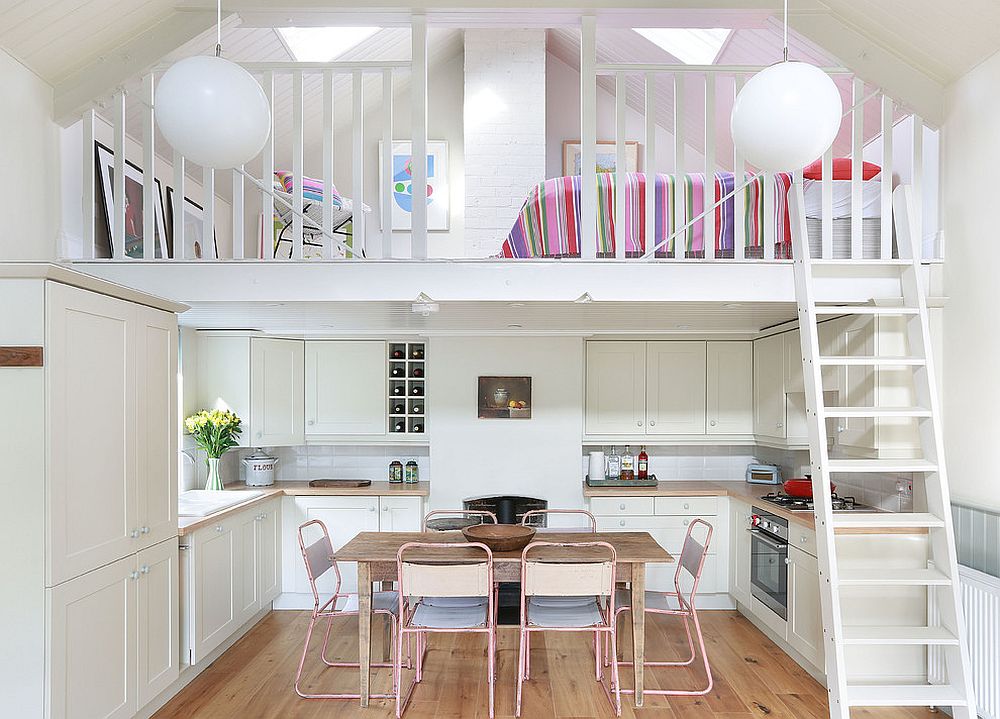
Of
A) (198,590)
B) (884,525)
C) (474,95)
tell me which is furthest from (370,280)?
(474,95)

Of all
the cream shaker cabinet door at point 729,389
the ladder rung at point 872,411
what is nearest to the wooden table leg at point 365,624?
the ladder rung at point 872,411

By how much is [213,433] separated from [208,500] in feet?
1.82

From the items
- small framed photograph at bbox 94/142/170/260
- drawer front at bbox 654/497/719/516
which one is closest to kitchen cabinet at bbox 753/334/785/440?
drawer front at bbox 654/497/719/516

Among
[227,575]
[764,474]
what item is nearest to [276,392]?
[227,575]

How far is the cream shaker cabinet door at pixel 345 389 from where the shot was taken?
21.6ft

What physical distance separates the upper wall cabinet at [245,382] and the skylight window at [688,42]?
396 centimetres

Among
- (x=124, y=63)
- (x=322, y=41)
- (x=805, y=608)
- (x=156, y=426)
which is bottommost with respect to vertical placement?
(x=805, y=608)

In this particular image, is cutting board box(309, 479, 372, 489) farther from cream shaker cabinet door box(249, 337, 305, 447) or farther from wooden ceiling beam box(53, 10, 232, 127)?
wooden ceiling beam box(53, 10, 232, 127)

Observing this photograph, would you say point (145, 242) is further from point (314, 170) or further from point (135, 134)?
point (314, 170)

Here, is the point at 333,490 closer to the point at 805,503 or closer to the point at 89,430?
the point at 89,430

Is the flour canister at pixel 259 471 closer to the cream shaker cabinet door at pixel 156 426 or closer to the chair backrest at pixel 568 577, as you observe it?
the cream shaker cabinet door at pixel 156 426

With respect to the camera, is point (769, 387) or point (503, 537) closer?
point (503, 537)

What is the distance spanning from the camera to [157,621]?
381cm

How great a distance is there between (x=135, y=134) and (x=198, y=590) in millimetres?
2757
